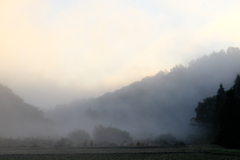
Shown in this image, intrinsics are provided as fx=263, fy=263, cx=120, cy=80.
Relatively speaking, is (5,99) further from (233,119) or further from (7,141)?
(233,119)

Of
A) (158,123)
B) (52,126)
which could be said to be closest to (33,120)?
(52,126)

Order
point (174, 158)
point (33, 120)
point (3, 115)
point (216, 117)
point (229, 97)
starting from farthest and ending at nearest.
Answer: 1. point (33, 120)
2. point (3, 115)
3. point (216, 117)
4. point (229, 97)
5. point (174, 158)

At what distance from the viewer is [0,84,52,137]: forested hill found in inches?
2668

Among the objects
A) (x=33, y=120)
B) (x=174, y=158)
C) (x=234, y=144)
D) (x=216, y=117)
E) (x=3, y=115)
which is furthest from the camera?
(x=33, y=120)

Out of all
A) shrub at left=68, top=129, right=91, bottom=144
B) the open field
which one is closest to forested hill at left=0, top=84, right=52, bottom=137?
shrub at left=68, top=129, right=91, bottom=144

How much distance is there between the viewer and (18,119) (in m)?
73.2

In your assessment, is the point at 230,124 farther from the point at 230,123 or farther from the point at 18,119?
the point at 18,119

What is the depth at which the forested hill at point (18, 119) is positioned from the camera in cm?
6778

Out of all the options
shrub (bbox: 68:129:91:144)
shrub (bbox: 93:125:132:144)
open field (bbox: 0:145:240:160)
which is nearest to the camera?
open field (bbox: 0:145:240:160)

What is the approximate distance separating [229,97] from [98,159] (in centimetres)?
2268

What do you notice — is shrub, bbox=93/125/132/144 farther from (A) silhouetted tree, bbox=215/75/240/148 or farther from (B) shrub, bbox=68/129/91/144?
(A) silhouetted tree, bbox=215/75/240/148

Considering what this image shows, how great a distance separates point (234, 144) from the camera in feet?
114

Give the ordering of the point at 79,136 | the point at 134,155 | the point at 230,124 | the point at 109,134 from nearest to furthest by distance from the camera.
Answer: the point at 134,155 < the point at 230,124 < the point at 79,136 < the point at 109,134

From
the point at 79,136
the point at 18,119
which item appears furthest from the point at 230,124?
the point at 18,119
